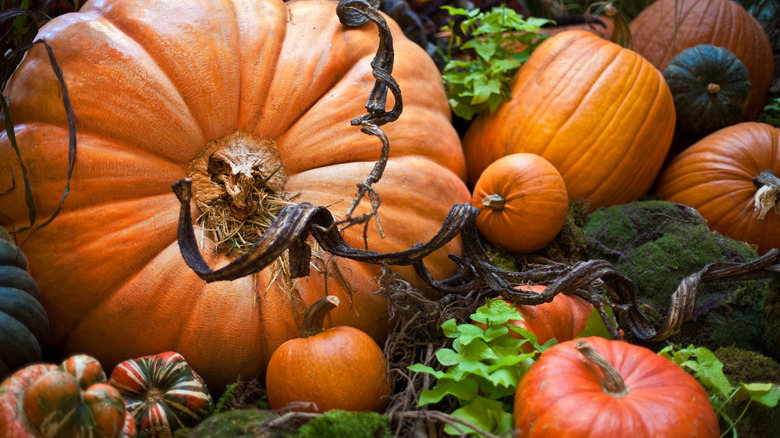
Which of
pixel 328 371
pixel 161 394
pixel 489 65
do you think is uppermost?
pixel 489 65

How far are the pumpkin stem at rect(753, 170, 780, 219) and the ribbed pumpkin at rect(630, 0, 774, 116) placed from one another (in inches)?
35.3

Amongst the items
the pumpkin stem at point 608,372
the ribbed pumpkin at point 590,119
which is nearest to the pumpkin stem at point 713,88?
the ribbed pumpkin at point 590,119

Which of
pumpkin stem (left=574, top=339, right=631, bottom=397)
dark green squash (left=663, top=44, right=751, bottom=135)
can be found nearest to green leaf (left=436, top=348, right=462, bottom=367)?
pumpkin stem (left=574, top=339, right=631, bottom=397)

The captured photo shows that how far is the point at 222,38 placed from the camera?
5.29 ft

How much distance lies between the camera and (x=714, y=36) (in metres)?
2.75

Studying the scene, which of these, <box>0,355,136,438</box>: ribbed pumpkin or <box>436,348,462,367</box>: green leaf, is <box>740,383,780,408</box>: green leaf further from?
<box>0,355,136,438</box>: ribbed pumpkin

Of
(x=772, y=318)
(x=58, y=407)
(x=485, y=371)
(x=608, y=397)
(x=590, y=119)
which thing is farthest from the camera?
(x=590, y=119)

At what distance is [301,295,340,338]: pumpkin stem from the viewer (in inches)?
51.6

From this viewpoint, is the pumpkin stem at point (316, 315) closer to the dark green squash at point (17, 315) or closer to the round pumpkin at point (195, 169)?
the round pumpkin at point (195, 169)

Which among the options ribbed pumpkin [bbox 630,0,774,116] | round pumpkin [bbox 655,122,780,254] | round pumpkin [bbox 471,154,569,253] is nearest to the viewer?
round pumpkin [bbox 471,154,569,253]

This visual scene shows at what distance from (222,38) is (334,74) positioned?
0.35m

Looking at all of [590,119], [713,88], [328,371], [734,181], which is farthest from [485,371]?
[713,88]

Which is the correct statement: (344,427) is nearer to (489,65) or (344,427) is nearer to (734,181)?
(489,65)

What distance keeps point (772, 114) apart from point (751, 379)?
1.82m
